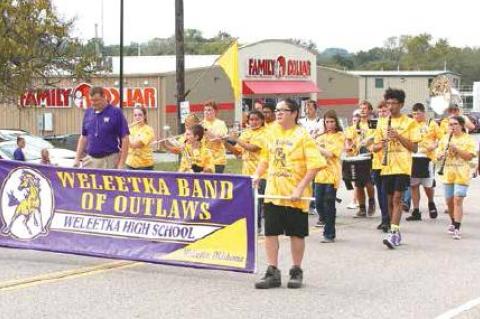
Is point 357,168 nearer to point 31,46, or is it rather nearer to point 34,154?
point 34,154

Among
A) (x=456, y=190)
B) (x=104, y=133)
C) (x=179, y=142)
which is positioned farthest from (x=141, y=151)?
(x=456, y=190)

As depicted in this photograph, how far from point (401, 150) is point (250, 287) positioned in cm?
366

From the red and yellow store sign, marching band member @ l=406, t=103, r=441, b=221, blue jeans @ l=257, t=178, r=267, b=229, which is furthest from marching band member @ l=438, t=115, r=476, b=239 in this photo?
the red and yellow store sign

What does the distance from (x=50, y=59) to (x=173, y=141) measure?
21375 millimetres

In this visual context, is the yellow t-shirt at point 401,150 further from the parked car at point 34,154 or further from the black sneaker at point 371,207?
the parked car at point 34,154

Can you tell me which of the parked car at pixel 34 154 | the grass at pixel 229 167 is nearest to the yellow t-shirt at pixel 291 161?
the parked car at pixel 34 154

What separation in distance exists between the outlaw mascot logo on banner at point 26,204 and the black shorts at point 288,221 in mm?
2876

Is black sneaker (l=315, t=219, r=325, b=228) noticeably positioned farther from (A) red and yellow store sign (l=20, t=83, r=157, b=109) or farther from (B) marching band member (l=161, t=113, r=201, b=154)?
(A) red and yellow store sign (l=20, t=83, r=157, b=109)

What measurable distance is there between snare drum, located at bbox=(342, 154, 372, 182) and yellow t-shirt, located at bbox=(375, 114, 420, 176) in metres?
2.80

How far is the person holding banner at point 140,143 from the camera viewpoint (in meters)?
12.5

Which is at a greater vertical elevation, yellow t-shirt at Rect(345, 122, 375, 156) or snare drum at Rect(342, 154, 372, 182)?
yellow t-shirt at Rect(345, 122, 375, 156)

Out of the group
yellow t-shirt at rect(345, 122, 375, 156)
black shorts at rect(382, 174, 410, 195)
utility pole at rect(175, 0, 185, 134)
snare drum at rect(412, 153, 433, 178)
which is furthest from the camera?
utility pole at rect(175, 0, 185, 134)

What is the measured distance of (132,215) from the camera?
9172 millimetres

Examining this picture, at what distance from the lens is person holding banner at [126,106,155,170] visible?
494 inches
